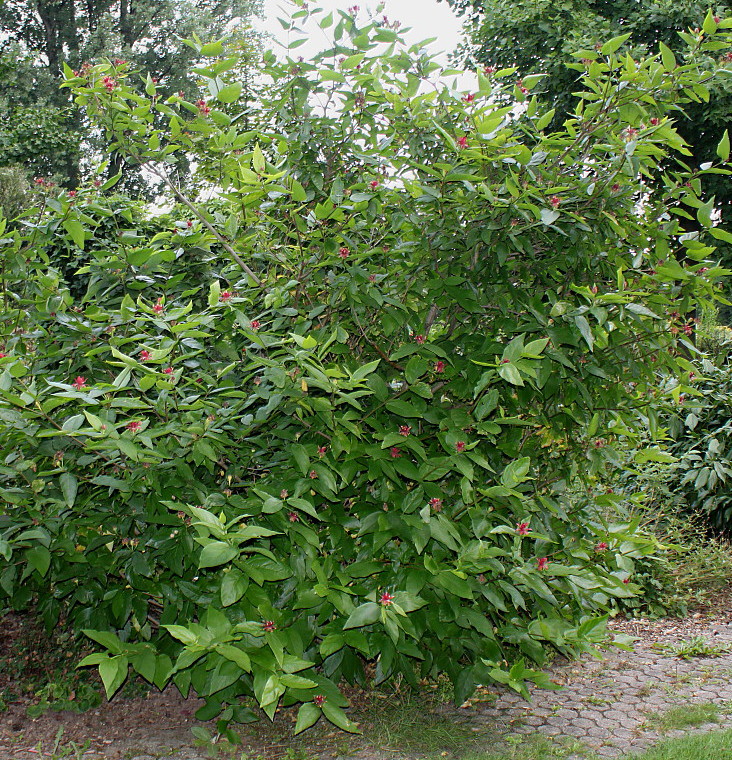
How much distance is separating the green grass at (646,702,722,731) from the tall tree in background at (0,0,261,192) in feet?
73.9

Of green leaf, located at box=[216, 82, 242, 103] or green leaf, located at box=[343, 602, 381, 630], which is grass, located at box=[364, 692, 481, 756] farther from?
A: green leaf, located at box=[216, 82, 242, 103]

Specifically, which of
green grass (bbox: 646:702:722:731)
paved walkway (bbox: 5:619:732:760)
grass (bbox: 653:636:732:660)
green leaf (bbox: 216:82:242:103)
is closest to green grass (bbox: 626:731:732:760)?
paved walkway (bbox: 5:619:732:760)

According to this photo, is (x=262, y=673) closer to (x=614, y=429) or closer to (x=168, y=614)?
(x=168, y=614)

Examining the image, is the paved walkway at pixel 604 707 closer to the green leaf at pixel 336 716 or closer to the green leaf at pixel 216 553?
the green leaf at pixel 336 716

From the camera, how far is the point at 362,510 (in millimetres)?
2971

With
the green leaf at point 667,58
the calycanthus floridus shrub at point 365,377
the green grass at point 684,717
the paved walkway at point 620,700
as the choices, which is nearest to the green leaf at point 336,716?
the calycanthus floridus shrub at point 365,377

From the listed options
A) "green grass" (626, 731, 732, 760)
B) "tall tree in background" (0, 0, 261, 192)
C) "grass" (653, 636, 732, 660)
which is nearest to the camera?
"green grass" (626, 731, 732, 760)

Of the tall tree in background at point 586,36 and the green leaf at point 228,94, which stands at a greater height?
the tall tree in background at point 586,36

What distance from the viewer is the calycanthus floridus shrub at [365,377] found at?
2.64 metres

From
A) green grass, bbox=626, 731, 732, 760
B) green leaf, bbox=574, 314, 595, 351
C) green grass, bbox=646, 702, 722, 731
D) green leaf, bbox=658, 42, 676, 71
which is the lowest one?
green grass, bbox=646, 702, 722, 731

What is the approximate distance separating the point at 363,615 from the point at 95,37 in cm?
2610

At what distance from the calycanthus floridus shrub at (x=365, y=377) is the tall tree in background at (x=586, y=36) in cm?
1077

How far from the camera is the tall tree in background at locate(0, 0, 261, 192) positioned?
23.3m

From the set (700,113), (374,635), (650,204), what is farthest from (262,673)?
(700,113)
